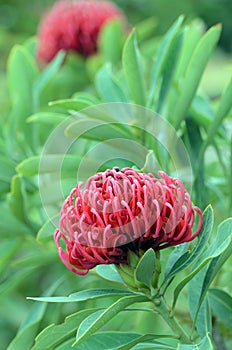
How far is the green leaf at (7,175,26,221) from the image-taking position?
127 centimetres

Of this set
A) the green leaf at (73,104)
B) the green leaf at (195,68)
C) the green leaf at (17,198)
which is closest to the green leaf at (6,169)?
the green leaf at (17,198)

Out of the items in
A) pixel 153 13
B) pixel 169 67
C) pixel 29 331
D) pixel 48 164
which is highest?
Result: pixel 169 67

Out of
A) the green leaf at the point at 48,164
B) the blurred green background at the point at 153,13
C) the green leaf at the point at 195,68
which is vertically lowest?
the blurred green background at the point at 153,13

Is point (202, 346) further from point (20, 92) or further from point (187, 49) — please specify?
point (20, 92)

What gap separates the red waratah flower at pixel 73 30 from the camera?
2.23 m

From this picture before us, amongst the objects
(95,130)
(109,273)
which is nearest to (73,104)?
(95,130)

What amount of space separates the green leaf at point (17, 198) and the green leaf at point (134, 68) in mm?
234

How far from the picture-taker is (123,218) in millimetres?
959

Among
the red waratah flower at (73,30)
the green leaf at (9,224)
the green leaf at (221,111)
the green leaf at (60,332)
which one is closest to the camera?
the green leaf at (60,332)

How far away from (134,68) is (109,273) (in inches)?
13.5

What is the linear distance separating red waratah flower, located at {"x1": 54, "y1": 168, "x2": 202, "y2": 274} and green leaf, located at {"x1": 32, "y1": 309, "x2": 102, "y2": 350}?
0.07m

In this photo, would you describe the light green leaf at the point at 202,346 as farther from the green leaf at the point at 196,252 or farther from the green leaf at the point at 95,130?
the green leaf at the point at 95,130

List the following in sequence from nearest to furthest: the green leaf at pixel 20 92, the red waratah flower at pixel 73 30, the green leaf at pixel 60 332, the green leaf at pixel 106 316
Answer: the green leaf at pixel 106 316 → the green leaf at pixel 60 332 → the green leaf at pixel 20 92 → the red waratah flower at pixel 73 30

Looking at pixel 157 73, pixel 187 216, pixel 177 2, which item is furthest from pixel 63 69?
pixel 177 2
